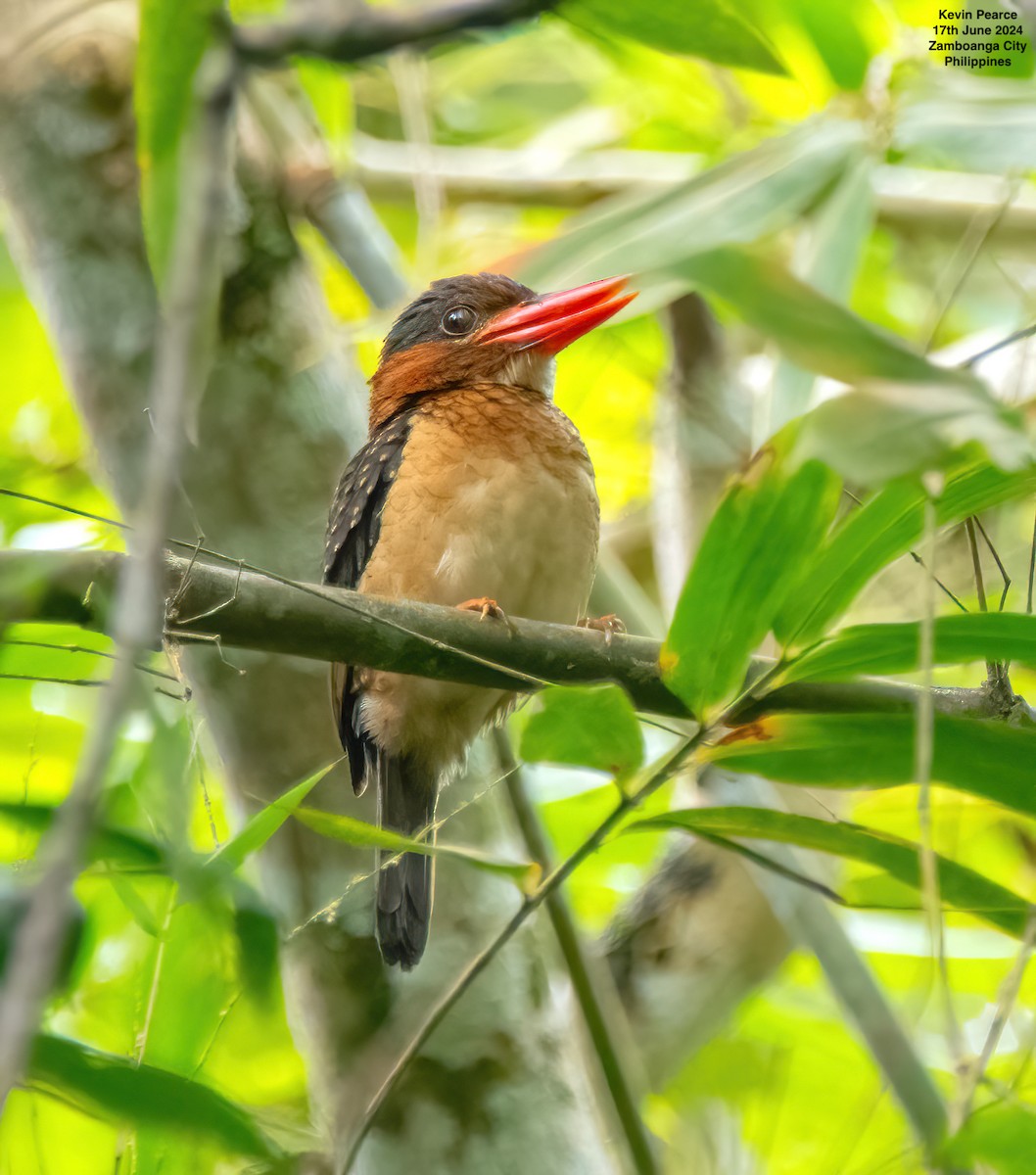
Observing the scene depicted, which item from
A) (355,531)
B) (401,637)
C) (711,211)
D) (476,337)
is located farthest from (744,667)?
(476,337)

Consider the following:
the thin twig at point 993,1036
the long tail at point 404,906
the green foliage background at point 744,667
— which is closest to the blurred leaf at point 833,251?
the green foliage background at point 744,667

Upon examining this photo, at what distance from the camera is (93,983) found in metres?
2.01

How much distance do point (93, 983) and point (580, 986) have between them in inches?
29.4

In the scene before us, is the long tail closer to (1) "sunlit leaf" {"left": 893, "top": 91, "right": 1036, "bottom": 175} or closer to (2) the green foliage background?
(2) the green foliage background

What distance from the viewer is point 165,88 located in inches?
60.4

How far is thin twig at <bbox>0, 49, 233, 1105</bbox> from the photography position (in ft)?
1.88

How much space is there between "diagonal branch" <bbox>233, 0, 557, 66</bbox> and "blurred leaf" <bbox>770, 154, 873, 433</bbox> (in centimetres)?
75

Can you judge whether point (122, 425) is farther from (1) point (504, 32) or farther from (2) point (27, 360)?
(2) point (27, 360)

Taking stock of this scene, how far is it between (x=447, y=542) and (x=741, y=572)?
110cm

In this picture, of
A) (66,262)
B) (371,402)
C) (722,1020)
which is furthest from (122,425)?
(722,1020)

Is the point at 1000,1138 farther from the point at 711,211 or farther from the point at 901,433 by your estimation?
the point at 711,211

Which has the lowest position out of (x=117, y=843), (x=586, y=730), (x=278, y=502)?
(x=117, y=843)

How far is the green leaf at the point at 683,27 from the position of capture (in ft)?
6.08

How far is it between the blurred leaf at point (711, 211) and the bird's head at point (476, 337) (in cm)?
53
